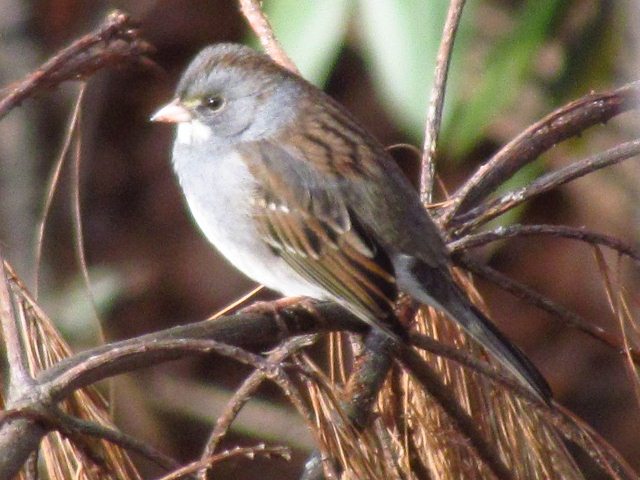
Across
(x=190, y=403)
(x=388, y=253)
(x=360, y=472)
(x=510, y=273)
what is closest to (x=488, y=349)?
(x=388, y=253)

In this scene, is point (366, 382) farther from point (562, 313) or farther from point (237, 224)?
point (237, 224)

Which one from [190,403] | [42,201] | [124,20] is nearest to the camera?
[124,20]

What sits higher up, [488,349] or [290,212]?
[290,212]

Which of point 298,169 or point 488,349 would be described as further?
point 298,169

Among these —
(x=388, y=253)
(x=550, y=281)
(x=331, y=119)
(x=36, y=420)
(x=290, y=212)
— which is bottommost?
(x=36, y=420)

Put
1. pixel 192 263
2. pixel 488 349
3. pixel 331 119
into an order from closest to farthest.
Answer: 1. pixel 488 349
2. pixel 331 119
3. pixel 192 263

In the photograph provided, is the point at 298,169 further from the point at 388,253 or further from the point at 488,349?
the point at 488,349

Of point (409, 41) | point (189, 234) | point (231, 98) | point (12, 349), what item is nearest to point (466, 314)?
point (409, 41)

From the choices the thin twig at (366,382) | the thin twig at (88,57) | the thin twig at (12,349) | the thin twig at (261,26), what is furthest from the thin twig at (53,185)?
the thin twig at (261,26)
